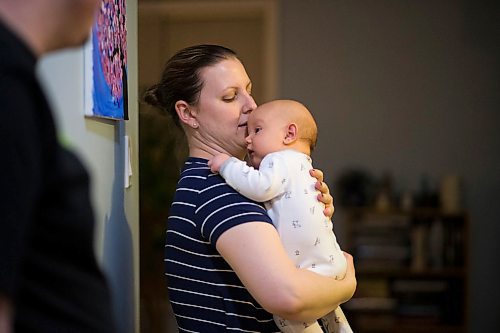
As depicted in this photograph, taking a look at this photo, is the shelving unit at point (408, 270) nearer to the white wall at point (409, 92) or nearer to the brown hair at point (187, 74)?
the white wall at point (409, 92)

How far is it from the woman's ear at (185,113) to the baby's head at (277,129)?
12 cm

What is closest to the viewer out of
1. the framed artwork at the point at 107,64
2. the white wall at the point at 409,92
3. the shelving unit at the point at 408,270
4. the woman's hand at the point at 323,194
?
the framed artwork at the point at 107,64

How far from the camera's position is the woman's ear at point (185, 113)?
5.11 ft

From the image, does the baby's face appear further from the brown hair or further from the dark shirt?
the dark shirt

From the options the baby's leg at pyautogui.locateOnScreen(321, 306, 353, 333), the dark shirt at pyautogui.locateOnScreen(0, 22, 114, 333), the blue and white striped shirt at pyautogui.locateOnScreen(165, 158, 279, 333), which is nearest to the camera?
the dark shirt at pyautogui.locateOnScreen(0, 22, 114, 333)

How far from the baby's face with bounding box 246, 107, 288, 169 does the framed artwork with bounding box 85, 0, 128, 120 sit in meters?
0.27

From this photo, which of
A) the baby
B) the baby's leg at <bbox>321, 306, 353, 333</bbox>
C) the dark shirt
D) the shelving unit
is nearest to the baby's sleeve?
the baby

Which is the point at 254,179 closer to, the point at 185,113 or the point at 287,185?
the point at 287,185

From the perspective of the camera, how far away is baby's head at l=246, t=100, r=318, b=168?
1.51 m

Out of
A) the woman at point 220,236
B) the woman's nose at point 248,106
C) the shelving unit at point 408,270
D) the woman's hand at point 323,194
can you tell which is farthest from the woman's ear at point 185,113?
the shelving unit at point 408,270

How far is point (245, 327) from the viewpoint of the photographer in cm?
140

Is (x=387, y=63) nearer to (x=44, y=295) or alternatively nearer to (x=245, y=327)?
(x=245, y=327)

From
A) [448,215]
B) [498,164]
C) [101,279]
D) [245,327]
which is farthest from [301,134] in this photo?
[498,164]

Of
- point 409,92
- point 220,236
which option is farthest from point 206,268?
point 409,92
